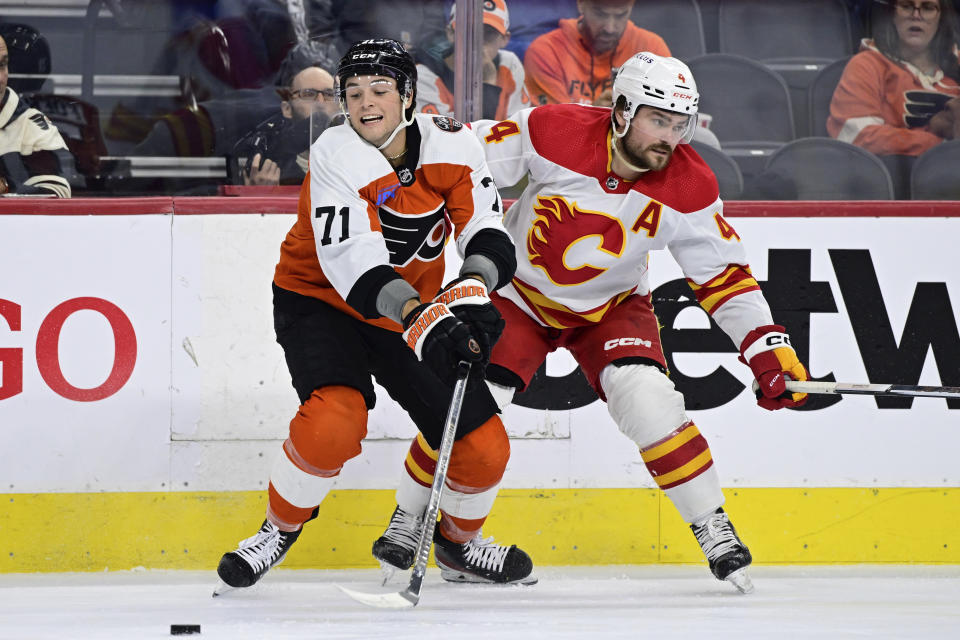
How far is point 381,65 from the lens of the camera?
7.61ft

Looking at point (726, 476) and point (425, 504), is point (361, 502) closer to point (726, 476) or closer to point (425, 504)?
point (425, 504)

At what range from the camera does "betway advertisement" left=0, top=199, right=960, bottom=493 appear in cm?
283

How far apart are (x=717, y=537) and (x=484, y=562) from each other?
1.73ft

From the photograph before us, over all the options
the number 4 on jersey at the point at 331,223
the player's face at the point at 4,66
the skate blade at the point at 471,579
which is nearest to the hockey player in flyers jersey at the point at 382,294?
the number 4 on jersey at the point at 331,223

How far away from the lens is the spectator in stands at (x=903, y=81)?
3258 mm

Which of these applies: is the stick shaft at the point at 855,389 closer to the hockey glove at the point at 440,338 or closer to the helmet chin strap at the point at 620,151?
the helmet chin strap at the point at 620,151

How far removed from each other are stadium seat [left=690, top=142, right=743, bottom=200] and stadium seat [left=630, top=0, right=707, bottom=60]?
1.04 ft

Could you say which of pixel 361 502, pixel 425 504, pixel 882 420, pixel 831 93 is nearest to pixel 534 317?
pixel 425 504

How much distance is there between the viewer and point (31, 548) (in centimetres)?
282

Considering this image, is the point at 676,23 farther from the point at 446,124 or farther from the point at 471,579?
the point at 471,579

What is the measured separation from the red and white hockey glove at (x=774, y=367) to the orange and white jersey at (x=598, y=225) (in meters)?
0.06

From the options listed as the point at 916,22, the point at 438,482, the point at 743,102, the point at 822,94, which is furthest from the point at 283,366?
the point at 916,22

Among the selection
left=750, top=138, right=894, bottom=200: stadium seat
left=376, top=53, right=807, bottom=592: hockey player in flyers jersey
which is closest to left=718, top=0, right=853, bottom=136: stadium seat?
left=750, top=138, right=894, bottom=200: stadium seat

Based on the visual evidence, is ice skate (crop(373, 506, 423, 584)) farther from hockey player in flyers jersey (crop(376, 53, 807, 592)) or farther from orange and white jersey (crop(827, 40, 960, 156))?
orange and white jersey (crop(827, 40, 960, 156))
